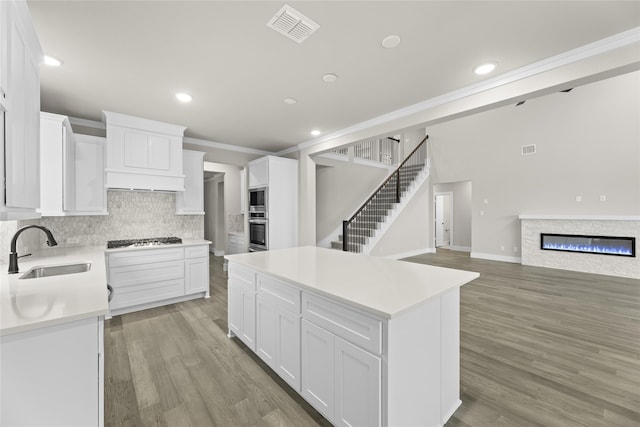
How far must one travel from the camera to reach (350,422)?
148 cm

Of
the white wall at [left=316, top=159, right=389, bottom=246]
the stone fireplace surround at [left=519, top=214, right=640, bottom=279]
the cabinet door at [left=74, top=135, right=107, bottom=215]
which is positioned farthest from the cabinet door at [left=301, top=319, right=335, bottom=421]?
the stone fireplace surround at [left=519, top=214, right=640, bottom=279]

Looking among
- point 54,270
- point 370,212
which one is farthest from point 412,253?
point 54,270

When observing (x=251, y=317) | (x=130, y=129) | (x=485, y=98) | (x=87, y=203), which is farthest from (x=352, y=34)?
(x=87, y=203)

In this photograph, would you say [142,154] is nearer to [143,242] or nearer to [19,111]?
[143,242]

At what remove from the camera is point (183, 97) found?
3.14 metres

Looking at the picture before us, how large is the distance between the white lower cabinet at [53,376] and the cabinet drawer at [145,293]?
2.49 metres

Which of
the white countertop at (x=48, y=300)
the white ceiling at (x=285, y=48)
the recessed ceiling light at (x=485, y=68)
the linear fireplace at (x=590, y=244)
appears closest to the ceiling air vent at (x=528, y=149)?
the linear fireplace at (x=590, y=244)

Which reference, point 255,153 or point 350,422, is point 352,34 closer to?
point 350,422

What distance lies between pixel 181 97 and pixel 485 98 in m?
3.38

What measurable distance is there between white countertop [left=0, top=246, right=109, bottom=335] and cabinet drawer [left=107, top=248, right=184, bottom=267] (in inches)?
49.0

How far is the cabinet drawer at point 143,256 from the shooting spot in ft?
11.0

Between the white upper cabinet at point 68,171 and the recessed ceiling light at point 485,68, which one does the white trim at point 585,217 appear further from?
the white upper cabinet at point 68,171

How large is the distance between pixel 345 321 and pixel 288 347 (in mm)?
718

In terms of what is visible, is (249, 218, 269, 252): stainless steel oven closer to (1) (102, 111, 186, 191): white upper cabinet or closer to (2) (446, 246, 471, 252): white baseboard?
(1) (102, 111, 186, 191): white upper cabinet
